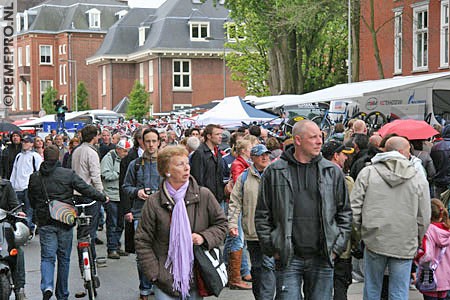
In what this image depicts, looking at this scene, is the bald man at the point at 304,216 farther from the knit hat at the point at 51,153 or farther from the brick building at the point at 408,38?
the brick building at the point at 408,38

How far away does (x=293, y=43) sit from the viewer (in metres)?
45.3

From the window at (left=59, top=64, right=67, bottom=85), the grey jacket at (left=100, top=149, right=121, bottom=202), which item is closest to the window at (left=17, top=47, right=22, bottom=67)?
the window at (left=59, top=64, right=67, bottom=85)

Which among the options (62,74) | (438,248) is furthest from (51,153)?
(62,74)

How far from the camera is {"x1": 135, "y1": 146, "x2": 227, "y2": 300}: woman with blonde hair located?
6.15 m

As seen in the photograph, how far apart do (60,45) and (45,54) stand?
7.40 ft

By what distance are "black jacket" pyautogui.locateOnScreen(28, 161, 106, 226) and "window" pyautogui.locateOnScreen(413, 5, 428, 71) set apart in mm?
26489

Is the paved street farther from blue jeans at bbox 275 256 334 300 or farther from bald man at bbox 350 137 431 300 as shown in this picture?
blue jeans at bbox 275 256 334 300

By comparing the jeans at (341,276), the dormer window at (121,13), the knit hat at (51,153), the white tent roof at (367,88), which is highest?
the dormer window at (121,13)

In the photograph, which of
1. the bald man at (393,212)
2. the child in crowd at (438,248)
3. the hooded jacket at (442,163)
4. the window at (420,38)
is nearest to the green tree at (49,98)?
the window at (420,38)

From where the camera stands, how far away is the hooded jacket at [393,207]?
7.48m

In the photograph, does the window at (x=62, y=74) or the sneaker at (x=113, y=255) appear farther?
the window at (x=62, y=74)

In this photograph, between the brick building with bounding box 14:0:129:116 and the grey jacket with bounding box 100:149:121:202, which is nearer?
the grey jacket with bounding box 100:149:121:202

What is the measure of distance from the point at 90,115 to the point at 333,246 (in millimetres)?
43263

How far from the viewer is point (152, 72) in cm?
6956
